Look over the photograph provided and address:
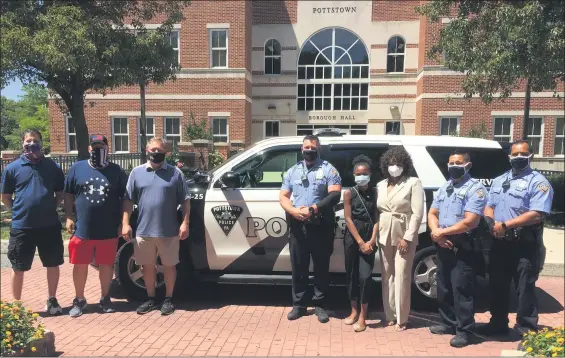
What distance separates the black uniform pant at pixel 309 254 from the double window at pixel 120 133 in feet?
68.8

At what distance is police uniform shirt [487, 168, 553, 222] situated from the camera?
3699mm

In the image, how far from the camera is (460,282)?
3881mm

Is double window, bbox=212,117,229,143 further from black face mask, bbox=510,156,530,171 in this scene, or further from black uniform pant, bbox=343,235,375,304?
black face mask, bbox=510,156,530,171

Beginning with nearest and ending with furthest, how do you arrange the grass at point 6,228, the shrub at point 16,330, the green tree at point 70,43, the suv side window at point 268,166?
the shrub at point 16,330
the suv side window at point 268,166
the grass at point 6,228
the green tree at point 70,43

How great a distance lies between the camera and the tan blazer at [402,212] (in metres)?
4.02

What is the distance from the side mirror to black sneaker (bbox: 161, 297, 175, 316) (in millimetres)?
1422

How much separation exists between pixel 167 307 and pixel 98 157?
70.6 inches

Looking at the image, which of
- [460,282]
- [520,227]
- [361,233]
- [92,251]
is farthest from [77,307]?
[520,227]

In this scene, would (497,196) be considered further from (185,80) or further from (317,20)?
(317,20)

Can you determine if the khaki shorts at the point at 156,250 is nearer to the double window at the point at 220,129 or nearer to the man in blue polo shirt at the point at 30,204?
the man in blue polo shirt at the point at 30,204

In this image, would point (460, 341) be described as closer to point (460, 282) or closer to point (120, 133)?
point (460, 282)

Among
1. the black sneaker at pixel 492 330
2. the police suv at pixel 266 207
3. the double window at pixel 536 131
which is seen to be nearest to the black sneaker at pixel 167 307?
the police suv at pixel 266 207

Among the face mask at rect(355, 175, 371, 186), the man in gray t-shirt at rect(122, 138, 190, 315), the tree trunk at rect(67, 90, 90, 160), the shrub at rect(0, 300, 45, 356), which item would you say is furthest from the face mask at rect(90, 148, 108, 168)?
the tree trunk at rect(67, 90, 90, 160)

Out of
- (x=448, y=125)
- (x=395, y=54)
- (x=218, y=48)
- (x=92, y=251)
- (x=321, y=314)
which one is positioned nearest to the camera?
(x=321, y=314)
